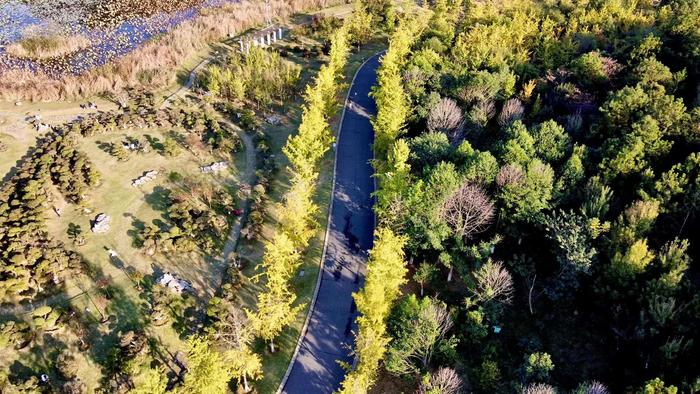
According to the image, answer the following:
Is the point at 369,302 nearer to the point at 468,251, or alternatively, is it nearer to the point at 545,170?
the point at 468,251

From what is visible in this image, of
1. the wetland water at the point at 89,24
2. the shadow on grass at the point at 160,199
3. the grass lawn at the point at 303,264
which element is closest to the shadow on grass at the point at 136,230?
the shadow on grass at the point at 160,199

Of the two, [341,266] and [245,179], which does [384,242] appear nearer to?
[341,266]

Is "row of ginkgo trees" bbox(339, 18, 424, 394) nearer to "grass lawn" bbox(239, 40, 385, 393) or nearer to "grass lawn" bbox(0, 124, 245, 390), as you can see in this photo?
"grass lawn" bbox(239, 40, 385, 393)

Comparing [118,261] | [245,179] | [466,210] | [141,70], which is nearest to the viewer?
[466,210]

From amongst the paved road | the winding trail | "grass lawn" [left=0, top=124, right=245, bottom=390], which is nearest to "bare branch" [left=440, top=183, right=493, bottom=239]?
the paved road

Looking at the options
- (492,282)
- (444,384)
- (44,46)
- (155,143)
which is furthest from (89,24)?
(444,384)

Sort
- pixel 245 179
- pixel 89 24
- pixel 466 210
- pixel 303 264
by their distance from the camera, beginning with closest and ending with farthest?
pixel 466 210 → pixel 303 264 → pixel 245 179 → pixel 89 24

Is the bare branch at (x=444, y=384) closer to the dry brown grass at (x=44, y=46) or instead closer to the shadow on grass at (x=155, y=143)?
the shadow on grass at (x=155, y=143)
